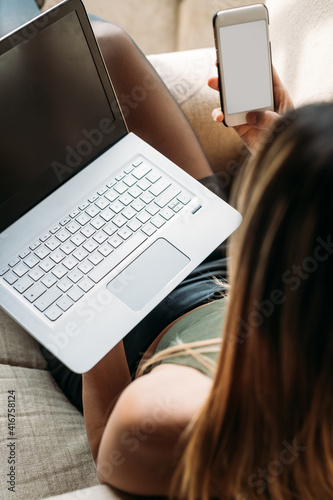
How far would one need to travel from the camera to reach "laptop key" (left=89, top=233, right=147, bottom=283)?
78cm

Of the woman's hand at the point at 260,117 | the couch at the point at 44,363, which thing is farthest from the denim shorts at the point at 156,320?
the woman's hand at the point at 260,117

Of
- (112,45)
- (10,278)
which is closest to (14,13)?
(112,45)

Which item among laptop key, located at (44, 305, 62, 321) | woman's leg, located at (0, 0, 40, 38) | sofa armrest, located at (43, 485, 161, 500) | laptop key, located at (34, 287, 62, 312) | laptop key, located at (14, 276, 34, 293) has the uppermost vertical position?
woman's leg, located at (0, 0, 40, 38)

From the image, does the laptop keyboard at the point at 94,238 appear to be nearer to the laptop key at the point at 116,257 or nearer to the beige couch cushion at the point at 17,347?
the laptop key at the point at 116,257

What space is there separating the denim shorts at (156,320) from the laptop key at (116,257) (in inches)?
5.0

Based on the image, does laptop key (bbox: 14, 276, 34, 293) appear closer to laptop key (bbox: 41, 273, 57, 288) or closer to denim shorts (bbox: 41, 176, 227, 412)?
laptop key (bbox: 41, 273, 57, 288)

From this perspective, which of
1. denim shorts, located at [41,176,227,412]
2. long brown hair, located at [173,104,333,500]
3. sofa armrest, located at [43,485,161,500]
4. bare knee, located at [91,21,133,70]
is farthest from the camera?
bare knee, located at [91,21,133,70]

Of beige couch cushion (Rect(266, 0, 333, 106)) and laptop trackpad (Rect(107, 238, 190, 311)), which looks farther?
beige couch cushion (Rect(266, 0, 333, 106))

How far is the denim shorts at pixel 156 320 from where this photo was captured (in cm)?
85

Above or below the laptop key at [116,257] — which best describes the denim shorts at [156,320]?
below

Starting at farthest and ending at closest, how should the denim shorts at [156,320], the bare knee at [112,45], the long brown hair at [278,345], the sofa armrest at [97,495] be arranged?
1. the bare knee at [112,45]
2. the denim shorts at [156,320]
3. the sofa armrest at [97,495]
4. the long brown hair at [278,345]

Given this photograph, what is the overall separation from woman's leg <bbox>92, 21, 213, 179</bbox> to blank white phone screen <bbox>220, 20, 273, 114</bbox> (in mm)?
178

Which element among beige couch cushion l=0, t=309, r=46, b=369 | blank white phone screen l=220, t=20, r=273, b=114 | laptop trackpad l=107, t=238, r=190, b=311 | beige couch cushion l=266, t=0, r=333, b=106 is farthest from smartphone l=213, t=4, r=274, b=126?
beige couch cushion l=0, t=309, r=46, b=369

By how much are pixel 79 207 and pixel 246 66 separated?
1.13ft
